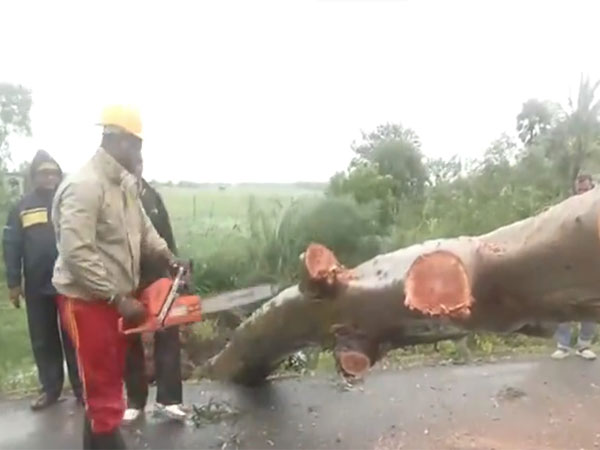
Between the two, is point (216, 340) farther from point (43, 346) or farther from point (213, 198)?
point (213, 198)

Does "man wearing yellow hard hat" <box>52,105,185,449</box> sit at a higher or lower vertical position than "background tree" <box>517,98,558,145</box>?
lower

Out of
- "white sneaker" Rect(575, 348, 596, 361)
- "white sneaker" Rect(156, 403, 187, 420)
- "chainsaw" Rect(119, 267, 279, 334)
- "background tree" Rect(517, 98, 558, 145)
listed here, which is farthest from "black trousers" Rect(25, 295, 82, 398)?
"background tree" Rect(517, 98, 558, 145)

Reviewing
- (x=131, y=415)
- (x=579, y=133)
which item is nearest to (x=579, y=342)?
A: (x=131, y=415)

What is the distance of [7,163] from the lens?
978 cm

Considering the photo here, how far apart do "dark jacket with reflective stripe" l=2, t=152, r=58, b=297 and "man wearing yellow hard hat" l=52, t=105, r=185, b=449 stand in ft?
4.11

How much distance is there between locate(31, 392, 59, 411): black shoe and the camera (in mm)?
5457

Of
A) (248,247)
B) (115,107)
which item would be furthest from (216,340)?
(115,107)

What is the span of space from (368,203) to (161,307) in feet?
17.6

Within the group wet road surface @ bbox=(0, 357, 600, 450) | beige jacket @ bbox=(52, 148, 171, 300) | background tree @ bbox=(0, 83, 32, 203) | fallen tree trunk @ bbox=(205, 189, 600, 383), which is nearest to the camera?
fallen tree trunk @ bbox=(205, 189, 600, 383)

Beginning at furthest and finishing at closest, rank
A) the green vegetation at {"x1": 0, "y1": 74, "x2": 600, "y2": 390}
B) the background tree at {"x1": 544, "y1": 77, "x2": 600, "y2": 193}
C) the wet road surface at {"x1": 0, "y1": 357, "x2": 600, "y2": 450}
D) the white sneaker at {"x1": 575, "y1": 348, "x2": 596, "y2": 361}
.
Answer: the background tree at {"x1": 544, "y1": 77, "x2": 600, "y2": 193}, the green vegetation at {"x1": 0, "y1": 74, "x2": 600, "y2": 390}, the white sneaker at {"x1": 575, "y1": 348, "x2": 596, "y2": 361}, the wet road surface at {"x1": 0, "y1": 357, "x2": 600, "y2": 450}

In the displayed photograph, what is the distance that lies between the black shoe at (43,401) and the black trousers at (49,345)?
0.02 meters

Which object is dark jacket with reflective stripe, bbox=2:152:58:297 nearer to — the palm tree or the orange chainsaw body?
the orange chainsaw body

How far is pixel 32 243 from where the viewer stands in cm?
526

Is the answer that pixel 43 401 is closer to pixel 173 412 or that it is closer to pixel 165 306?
pixel 173 412
